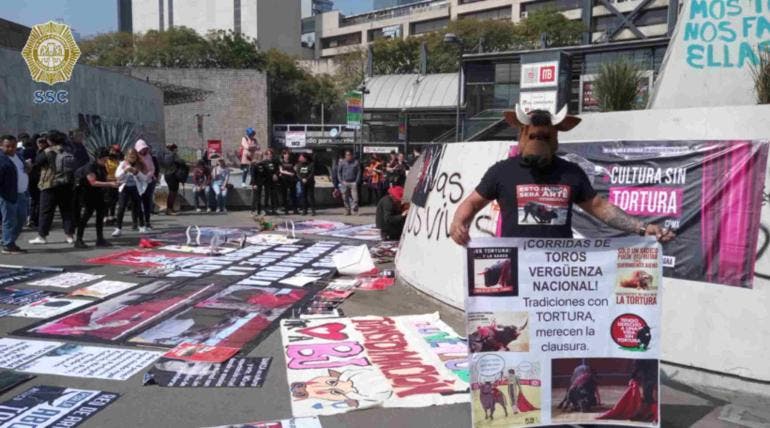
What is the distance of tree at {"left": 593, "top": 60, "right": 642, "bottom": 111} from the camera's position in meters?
7.04

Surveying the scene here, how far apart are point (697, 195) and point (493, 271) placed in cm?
227

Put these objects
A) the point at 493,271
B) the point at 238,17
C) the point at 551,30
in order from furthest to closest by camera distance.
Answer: the point at 238,17 → the point at 551,30 → the point at 493,271

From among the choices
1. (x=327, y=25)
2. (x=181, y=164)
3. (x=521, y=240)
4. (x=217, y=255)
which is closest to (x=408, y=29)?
(x=327, y=25)

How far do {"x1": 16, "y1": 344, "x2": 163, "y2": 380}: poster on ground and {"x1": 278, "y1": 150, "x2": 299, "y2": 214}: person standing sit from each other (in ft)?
39.0

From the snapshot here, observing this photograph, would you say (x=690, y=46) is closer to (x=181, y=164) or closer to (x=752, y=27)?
(x=752, y=27)

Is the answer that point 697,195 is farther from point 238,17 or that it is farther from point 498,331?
point 238,17

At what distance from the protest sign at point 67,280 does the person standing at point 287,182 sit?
355 inches

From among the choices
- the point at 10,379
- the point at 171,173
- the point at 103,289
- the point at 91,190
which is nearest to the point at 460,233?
the point at 10,379

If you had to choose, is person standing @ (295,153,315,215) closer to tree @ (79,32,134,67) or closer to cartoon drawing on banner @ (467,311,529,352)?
cartoon drawing on banner @ (467,311,529,352)

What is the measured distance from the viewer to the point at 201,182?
17.1 m

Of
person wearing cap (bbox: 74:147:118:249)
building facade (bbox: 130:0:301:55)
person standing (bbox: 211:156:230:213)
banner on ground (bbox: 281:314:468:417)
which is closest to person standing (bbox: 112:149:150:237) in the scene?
person wearing cap (bbox: 74:147:118:249)

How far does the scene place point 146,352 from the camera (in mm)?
5254

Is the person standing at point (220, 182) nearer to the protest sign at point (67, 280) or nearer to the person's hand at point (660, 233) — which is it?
the protest sign at point (67, 280)

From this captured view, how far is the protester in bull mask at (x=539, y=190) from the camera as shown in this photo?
3.64m
